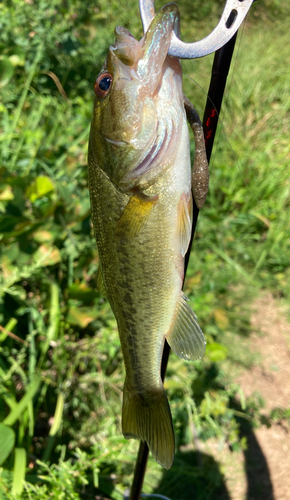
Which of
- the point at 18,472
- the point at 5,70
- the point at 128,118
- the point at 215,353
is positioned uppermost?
the point at 5,70

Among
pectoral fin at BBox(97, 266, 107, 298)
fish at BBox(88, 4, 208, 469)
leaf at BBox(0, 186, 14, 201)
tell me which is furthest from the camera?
leaf at BBox(0, 186, 14, 201)

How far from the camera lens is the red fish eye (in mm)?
772

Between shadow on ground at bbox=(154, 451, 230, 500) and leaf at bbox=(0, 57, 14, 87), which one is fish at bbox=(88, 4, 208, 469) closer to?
shadow on ground at bbox=(154, 451, 230, 500)

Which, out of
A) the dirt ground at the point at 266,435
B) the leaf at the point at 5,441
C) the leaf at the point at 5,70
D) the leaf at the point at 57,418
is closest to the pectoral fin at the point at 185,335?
the leaf at the point at 5,441

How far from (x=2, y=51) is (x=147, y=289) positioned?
278 centimetres

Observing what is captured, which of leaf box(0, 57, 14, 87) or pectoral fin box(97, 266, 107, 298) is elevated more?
leaf box(0, 57, 14, 87)

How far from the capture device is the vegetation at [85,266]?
1.59 metres

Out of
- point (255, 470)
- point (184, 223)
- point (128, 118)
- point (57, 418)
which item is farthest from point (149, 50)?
point (255, 470)

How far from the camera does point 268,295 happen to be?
284 centimetres

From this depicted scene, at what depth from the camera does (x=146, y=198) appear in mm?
756

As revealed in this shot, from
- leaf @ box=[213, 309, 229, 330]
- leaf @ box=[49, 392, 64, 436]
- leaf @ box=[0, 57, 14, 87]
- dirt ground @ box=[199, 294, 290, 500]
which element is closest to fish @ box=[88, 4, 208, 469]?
leaf @ box=[49, 392, 64, 436]

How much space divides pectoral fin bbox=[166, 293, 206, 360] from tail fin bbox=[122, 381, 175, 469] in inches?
6.2

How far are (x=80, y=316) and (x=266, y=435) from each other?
4.77ft

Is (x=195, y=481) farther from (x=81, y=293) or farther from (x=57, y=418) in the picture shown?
(x=81, y=293)
